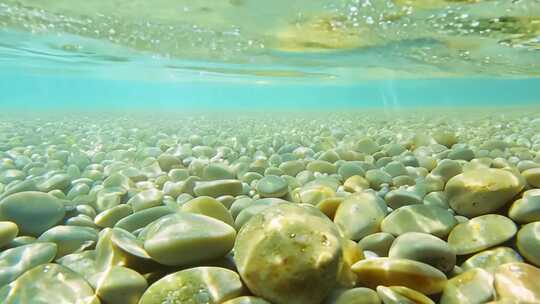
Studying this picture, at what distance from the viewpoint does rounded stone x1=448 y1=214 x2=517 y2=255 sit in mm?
1769

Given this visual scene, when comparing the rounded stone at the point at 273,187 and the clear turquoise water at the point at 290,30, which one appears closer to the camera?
the rounded stone at the point at 273,187

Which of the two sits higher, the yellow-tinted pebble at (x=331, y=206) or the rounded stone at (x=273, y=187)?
the yellow-tinted pebble at (x=331, y=206)

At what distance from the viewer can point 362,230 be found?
79.9 inches

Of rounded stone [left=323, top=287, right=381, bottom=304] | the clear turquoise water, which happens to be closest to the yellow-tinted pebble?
rounded stone [left=323, top=287, right=381, bottom=304]

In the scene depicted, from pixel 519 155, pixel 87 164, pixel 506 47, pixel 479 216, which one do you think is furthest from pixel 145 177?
pixel 506 47

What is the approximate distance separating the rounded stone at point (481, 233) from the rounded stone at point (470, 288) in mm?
249

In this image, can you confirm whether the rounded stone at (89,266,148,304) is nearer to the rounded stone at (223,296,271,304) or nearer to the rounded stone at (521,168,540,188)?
the rounded stone at (223,296,271,304)

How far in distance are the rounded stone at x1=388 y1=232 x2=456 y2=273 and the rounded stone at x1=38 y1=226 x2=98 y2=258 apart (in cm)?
169

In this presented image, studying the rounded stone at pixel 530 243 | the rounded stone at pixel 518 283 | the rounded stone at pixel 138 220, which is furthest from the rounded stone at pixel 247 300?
the rounded stone at pixel 530 243

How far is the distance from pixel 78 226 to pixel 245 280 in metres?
1.33

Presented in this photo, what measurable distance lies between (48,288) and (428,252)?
171cm

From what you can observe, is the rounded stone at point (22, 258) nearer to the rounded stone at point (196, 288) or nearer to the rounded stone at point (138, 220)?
the rounded stone at point (138, 220)

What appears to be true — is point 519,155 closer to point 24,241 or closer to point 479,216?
point 479,216

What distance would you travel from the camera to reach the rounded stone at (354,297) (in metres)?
1.36
